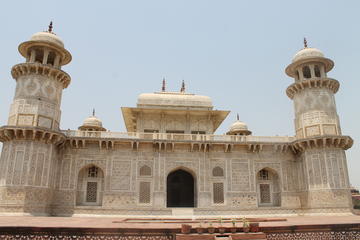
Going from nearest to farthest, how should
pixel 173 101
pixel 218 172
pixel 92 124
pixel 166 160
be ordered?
pixel 166 160
pixel 218 172
pixel 173 101
pixel 92 124

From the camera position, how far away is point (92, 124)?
95.5 feet

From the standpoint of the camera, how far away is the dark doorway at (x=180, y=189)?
21.4 metres

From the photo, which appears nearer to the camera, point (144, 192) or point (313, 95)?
point (144, 192)

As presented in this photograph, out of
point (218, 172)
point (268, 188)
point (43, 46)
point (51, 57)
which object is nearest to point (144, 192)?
point (218, 172)

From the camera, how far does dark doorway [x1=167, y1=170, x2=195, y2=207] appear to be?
70.2ft

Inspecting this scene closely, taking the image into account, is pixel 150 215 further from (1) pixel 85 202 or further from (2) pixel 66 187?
(2) pixel 66 187

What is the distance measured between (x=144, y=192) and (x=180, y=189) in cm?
357

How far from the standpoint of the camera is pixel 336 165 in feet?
59.9

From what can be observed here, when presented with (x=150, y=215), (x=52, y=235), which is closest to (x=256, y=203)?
(x=150, y=215)

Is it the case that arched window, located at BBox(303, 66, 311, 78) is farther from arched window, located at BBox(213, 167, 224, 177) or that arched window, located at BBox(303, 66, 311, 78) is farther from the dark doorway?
the dark doorway

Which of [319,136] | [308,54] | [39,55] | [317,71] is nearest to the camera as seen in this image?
[319,136]

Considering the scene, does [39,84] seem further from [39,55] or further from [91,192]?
[91,192]

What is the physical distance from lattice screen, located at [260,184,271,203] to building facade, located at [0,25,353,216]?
0.07 meters

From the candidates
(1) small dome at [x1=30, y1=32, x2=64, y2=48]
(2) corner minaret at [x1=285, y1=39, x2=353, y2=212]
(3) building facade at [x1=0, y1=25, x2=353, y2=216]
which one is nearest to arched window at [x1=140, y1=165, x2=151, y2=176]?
(3) building facade at [x1=0, y1=25, x2=353, y2=216]
